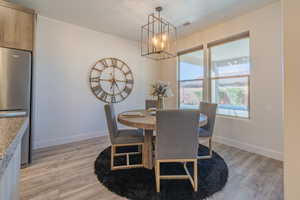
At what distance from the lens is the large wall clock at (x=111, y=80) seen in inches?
146

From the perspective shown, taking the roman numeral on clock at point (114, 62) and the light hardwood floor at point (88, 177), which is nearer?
the light hardwood floor at point (88, 177)

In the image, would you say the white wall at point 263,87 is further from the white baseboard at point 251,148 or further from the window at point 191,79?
the window at point 191,79

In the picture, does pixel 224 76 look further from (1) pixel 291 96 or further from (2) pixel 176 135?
(1) pixel 291 96

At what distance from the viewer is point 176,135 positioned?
1.65 meters

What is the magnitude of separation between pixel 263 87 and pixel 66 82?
406cm

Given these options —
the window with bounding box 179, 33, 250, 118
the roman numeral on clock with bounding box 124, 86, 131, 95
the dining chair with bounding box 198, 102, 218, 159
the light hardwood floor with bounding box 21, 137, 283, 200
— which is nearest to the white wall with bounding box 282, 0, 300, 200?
the light hardwood floor with bounding box 21, 137, 283, 200

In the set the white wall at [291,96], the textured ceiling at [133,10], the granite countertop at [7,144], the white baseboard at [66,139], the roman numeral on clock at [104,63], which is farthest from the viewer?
the roman numeral on clock at [104,63]

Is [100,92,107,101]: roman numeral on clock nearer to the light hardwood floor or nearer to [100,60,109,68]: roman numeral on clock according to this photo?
[100,60,109,68]: roman numeral on clock

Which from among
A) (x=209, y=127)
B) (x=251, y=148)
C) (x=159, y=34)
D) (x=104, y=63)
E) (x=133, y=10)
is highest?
(x=133, y=10)

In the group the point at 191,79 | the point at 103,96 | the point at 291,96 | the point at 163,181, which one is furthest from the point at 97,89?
the point at 291,96

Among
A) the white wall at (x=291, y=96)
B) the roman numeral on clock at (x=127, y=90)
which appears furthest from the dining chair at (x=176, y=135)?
the roman numeral on clock at (x=127, y=90)

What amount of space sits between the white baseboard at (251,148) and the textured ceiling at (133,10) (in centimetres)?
264

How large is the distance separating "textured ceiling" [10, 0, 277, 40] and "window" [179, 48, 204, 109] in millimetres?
863

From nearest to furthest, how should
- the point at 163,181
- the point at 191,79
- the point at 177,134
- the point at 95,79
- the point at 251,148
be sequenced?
the point at 177,134 → the point at 163,181 → the point at 251,148 → the point at 95,79 → the point at 191,79
